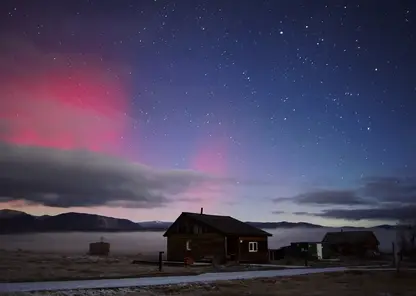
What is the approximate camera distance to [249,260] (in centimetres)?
5697

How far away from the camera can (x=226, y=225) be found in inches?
2341

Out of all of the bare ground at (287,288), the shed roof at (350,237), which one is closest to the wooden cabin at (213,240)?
the bare ground at (287,288)

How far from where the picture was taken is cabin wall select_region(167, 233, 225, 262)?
5528 cm

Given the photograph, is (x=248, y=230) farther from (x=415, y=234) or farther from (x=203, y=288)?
(x=415, y=234)

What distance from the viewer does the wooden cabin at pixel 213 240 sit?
55531 millimetres

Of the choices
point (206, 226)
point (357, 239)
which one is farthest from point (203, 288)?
point (357, 239)

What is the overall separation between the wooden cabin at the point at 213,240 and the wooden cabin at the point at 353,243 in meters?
32.4

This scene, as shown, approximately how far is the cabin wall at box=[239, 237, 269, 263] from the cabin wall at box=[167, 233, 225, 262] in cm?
306

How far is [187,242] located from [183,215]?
11.9 feet

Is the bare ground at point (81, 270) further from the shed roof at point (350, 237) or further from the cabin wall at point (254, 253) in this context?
the shed roof at point (350, 237)

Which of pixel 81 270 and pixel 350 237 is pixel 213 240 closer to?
pixel 81 270

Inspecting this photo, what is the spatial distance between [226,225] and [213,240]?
4081 millimetres

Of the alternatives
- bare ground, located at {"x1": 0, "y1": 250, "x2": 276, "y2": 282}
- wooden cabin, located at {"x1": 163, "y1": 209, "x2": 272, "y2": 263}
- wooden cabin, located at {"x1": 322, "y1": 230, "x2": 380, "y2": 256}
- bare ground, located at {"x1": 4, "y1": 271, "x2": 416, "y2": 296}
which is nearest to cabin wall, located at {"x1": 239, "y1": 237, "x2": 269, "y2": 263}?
wooden cabin, located at {"x1": 163, "y1": 209, "x2": 272, "y2": 263}

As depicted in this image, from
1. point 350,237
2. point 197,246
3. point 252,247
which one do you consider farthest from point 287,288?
point 350,237
